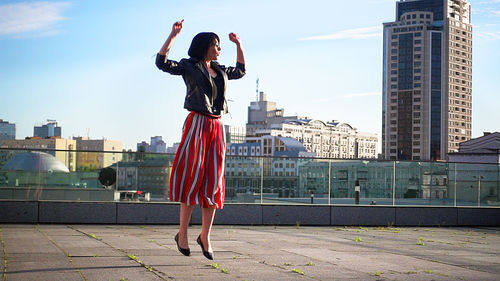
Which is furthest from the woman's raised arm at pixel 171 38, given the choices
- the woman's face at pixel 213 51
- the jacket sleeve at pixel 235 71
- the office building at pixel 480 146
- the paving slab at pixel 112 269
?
the office building at pixel 480 146

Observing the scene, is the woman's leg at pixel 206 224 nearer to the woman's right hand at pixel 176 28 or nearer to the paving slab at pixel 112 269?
the paving slab at pixel 112 269

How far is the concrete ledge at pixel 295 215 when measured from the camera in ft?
41.1

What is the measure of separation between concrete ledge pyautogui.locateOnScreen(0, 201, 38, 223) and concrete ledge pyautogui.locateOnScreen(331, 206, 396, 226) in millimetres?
5119

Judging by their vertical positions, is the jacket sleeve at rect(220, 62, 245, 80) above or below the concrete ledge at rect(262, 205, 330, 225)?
above

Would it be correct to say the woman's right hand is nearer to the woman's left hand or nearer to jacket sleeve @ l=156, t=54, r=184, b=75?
jacket sleeve @ l=156, t=54, r=184, b=75

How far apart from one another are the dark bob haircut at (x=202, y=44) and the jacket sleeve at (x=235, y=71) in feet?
0.78

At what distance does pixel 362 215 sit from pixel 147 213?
3928mm

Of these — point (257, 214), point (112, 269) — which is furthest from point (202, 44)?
point (257, 214)

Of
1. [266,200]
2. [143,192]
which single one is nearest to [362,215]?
[266,200]

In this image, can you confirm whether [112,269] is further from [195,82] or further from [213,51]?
[213,51]

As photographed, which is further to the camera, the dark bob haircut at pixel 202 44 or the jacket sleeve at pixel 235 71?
the jacket sleeve at pixel 235 71

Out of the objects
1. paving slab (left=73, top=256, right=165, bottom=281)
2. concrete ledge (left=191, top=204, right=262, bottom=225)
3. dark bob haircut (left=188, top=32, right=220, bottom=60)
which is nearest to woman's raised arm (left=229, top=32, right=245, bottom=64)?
dark bob haircut (left=188, top=32, right=220, bottom=60)

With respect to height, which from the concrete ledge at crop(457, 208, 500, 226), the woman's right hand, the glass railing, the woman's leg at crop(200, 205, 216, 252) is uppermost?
the woman's right hand

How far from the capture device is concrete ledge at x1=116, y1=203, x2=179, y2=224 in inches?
460
